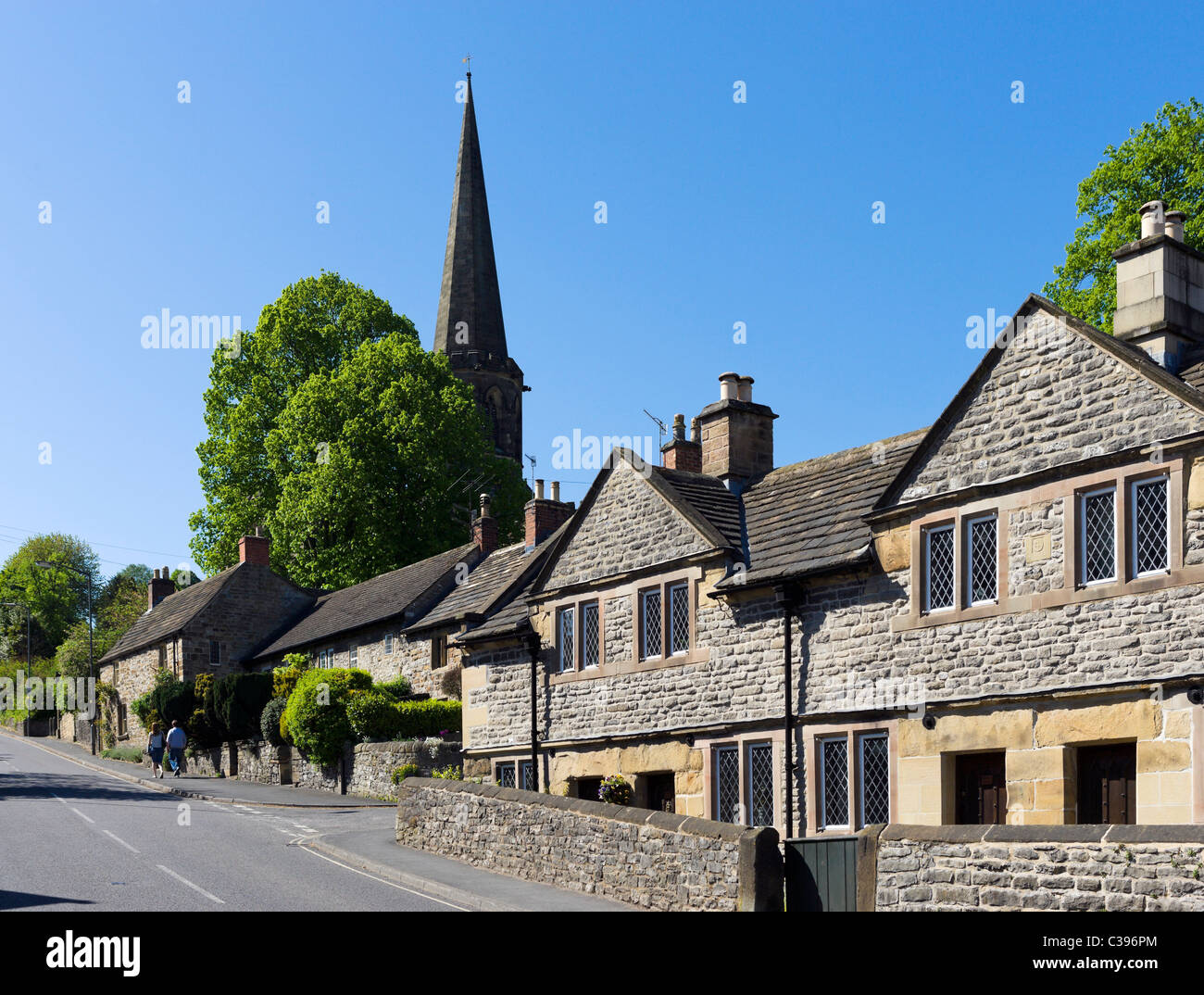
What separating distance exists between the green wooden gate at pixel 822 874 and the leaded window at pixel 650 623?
7097mm

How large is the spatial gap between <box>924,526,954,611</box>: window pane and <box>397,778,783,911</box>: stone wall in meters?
4.31

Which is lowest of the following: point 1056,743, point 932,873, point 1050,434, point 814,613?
point 932,873

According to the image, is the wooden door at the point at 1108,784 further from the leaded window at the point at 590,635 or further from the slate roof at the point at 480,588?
the slate roof at the point at 480,588

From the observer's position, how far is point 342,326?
6072cm

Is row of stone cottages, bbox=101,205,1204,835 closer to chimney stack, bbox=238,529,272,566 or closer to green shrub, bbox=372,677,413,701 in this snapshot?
green shrub, bbox=372,677,413,701

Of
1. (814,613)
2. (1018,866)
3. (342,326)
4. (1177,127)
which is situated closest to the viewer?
(1018,866)

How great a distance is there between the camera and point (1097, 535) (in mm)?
16266

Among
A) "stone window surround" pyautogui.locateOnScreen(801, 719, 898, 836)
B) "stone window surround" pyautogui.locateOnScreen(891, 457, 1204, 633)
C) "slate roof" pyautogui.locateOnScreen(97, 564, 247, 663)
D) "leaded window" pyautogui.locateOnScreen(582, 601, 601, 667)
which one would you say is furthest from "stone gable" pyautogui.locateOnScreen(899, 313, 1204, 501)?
"slate roof" pyautogui.locateOnScreen(97, 564, 247, 663)

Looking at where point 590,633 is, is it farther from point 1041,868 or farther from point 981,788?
point 1041,868

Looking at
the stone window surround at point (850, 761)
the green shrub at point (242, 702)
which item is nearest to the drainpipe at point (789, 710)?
the stone window surround at point (850, 761)

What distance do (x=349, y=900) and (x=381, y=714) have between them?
64.3 feet

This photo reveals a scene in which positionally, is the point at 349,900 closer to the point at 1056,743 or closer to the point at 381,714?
the point at 1056,743

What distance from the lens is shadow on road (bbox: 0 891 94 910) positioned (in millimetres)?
14805

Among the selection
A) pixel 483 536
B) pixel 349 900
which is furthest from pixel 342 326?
pixel 349 900
